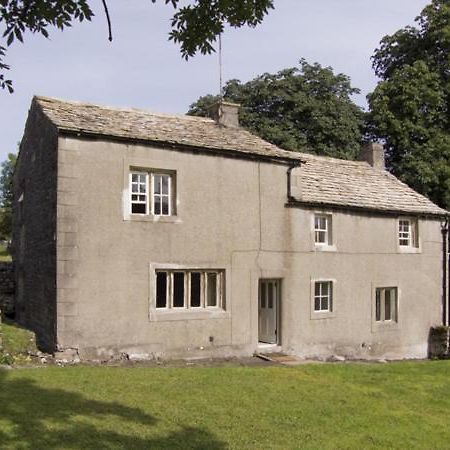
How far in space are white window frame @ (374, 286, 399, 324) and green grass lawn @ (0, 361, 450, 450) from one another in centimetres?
659

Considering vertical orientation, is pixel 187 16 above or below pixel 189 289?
above

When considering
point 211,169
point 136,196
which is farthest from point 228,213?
point 136,196

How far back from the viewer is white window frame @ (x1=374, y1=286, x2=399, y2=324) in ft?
70.6

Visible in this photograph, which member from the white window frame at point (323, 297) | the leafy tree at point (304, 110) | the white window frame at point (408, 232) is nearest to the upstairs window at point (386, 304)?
the white window frame at point (408, 232)

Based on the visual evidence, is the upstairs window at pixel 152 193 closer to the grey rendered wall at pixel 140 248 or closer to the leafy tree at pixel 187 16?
the grey rendered wall at pixel 140 248

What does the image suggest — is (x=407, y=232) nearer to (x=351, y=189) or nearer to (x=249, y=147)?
(x=351, y=189)

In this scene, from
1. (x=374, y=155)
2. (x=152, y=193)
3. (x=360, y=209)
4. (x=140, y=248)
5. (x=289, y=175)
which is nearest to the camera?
(x=140, y=248)

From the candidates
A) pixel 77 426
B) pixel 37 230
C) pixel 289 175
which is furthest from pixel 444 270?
pixel 77 426

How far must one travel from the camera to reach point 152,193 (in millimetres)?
16422

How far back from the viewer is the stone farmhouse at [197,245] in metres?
15.3

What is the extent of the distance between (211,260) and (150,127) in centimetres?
451

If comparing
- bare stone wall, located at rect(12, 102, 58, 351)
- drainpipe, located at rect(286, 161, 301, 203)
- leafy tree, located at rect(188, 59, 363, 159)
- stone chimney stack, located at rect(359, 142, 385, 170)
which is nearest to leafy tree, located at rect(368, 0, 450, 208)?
leafy tree, located at rect(188, 59, 363, 159)

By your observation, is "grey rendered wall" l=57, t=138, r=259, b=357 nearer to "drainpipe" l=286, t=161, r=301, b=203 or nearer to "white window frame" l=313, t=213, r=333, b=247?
"drainpipe" l=286, t=161, r=301, b=203

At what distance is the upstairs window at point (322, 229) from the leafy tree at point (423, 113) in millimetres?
12994
